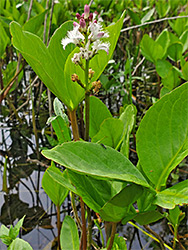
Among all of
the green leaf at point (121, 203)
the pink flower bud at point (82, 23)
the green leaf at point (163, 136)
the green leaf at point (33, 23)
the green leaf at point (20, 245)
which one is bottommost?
the green leaf at point (20, 245)

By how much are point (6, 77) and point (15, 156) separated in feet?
1.09

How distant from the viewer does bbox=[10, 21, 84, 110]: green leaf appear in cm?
46

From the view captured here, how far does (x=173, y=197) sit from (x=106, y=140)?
6.3 inches

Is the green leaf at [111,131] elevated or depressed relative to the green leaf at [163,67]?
depressed

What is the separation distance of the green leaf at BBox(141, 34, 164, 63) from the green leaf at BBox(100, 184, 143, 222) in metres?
0.82

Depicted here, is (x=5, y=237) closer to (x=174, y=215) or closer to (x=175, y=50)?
(x=174, y=215)

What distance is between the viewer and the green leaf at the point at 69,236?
622 mm

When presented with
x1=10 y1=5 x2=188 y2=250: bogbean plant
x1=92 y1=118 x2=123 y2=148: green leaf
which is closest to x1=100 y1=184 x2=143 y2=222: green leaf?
x1=10 y1=5 x2=188 y2=250: bogbean plant

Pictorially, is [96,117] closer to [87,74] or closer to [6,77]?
[87,74]

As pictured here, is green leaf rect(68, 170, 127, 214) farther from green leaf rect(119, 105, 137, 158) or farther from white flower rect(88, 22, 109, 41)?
white flower rect(88, 22, 109, 41)

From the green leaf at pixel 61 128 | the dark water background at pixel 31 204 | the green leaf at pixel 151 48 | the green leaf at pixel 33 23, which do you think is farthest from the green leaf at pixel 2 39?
the green leaf at pixel 61 128

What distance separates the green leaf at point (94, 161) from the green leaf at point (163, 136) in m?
0.06

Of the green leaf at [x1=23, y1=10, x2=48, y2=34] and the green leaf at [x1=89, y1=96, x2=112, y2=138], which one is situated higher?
the green leaf at [x1=23, y1=10, x2=48, y2=34]

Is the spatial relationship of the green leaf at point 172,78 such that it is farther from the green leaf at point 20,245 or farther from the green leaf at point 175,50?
the green leaf at point 20,245
